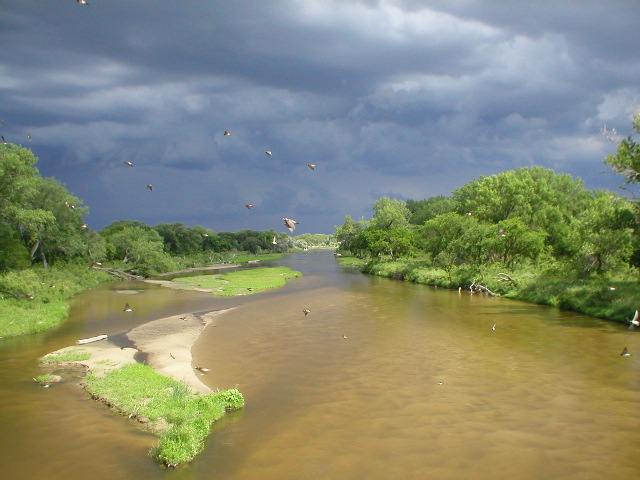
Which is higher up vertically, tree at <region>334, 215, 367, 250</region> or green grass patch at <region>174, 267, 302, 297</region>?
tree at <region>334, 215, 367, 250</region>

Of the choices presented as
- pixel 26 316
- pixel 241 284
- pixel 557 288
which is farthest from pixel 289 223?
pixel 241 284

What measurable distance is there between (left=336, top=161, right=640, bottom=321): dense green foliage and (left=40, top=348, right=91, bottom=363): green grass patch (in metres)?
37.2

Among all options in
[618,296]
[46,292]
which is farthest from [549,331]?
[46,292]

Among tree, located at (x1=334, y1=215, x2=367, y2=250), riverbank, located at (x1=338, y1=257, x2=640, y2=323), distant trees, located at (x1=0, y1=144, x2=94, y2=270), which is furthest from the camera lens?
tree, located at (x1=334, y1=215, x2=367, y2=250)

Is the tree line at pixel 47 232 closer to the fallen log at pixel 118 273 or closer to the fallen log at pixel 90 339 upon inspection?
the fallen log at pixel 118 273

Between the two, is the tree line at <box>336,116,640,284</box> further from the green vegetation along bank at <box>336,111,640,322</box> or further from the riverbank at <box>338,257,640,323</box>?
the riverbank at <box>338,257,640,323</box>

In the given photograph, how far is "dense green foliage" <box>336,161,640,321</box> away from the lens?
37.8 metres

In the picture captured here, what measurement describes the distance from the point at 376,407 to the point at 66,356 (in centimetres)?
1770

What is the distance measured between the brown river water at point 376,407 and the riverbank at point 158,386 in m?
0.53

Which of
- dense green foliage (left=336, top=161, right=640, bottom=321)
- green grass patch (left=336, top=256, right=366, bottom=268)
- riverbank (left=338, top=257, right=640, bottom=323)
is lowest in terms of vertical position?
green grass patch (left=336, top=256, right=366, bottom=268)

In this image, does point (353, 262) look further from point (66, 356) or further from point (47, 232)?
point (66, 356)

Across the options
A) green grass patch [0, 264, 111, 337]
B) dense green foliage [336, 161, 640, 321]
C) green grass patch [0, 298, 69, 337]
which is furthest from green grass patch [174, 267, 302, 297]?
dense green foliage [336, 161, 640, 321]

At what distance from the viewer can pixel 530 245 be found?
57688 mm

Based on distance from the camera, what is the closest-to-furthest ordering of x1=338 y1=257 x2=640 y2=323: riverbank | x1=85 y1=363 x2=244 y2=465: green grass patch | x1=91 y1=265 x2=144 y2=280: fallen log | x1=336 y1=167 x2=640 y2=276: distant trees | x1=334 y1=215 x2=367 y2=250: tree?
1. x1=85 y1=363 x2=244 y2=465: green grass patch
2. x1=338 y1=257 x2=640 y2=323: riverbank
3. x1=336 y1=167 x2=640 y2=276: distant trees
4. x1=91 y1=265 x2=144 y2=280: fallen log
5. x1=334 y1=215 x2=367 y2=250: tree
